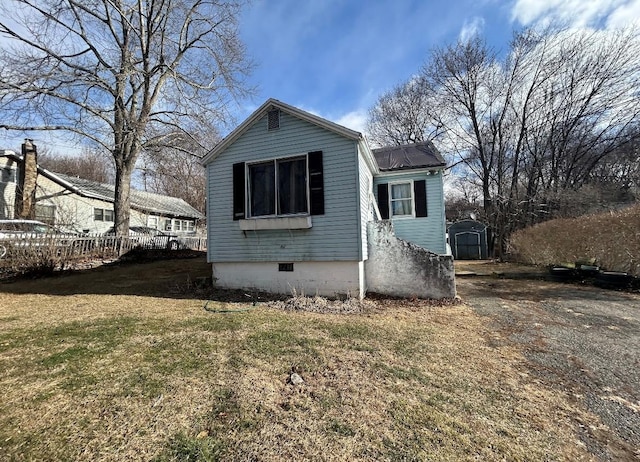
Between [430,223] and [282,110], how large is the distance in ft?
20.1

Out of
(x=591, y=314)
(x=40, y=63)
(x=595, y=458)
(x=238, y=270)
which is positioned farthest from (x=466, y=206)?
(x=40, y=63)

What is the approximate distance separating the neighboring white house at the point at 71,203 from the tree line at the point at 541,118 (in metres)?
24.5

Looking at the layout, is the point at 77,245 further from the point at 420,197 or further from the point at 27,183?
the point at 420,197

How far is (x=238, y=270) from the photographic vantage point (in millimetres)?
7512

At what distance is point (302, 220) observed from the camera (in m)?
6.62

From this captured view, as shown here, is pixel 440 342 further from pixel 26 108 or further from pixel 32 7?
pixel 32 7

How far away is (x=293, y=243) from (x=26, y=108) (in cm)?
1467

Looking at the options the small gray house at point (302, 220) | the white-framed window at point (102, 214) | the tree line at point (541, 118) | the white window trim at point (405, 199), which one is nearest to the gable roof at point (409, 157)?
the white window trim at point (405, 199)

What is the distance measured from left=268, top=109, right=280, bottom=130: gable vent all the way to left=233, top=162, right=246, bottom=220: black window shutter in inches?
49.4

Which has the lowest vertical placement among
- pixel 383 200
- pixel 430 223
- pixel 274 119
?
pixel 430 223

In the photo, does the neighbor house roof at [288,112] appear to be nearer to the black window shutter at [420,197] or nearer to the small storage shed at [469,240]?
the black window shutter at [420,197]

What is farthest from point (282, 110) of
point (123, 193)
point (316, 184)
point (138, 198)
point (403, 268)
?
point (138, 198)

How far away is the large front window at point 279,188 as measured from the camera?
7.05 m

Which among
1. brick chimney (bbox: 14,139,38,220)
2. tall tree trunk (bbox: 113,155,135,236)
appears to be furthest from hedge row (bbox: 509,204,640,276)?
brick chimney (bbox: 14,139,38,220)
